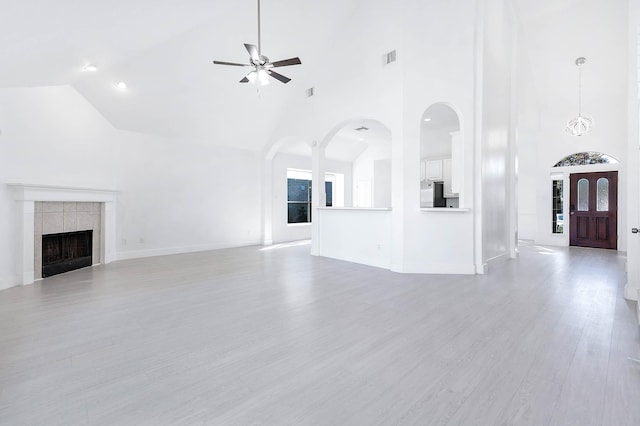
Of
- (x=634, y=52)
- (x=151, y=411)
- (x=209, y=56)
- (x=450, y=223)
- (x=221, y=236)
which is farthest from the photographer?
(x=221, y=236)

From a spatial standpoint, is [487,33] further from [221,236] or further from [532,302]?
[221,236]

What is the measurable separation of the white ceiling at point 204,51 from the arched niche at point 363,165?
2.88 metres

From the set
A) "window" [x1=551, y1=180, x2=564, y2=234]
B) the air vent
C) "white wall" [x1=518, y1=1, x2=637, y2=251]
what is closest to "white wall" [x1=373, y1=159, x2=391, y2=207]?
"white wall" [x1=518, y1=1, x2=637, y2=251]

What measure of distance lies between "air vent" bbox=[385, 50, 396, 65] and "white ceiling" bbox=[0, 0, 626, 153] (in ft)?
4.40

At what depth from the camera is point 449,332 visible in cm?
268

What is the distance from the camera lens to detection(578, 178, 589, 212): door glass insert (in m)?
7.71

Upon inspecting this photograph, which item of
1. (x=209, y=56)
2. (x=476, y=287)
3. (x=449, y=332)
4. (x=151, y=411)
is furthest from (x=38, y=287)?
(x=476, y=287)

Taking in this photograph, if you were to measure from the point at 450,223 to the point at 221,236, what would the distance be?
5.41 metres

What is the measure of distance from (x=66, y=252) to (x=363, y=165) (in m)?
8.23

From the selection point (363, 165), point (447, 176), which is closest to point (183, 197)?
point (363, 165)

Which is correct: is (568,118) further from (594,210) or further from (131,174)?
(131,174)

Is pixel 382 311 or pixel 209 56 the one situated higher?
pixel 209 56

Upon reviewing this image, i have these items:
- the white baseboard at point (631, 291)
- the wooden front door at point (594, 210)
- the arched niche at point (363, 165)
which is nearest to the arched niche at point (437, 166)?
the arched niche at point (363, 165)

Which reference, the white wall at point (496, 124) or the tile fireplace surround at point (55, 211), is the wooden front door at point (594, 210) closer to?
the white wall at point (496, 124)
